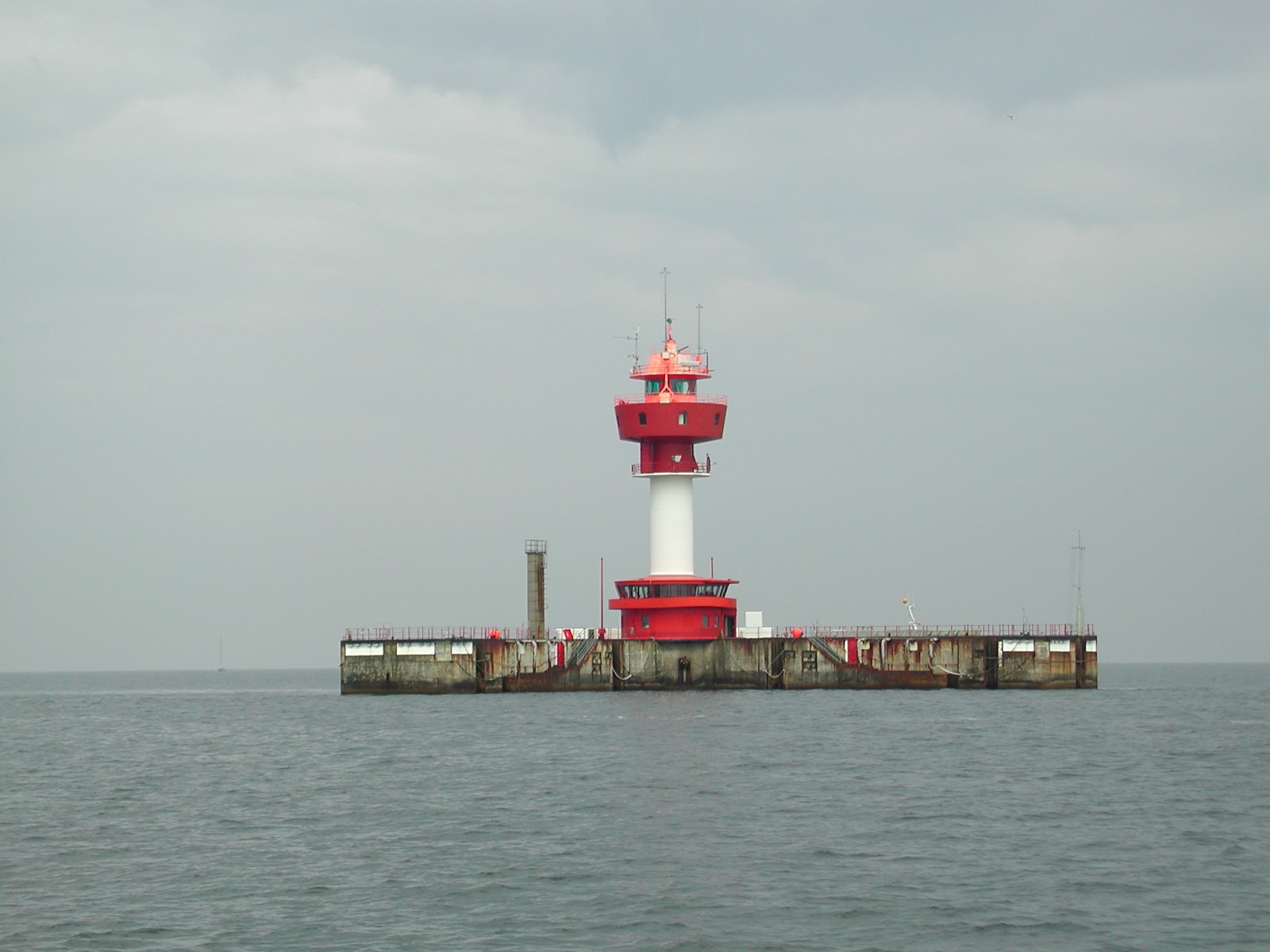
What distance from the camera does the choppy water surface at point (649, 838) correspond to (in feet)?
99.2

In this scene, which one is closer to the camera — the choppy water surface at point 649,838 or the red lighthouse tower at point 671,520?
the choppy water surface at point 649,838

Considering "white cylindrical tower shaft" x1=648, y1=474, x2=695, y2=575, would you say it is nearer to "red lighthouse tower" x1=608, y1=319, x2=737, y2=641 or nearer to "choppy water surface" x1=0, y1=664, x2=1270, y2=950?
"red lighthouse tower" x1=608, y1=319, x2=737, y2=641

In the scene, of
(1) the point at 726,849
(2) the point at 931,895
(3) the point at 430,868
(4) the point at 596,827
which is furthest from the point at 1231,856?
(3) the point at 430,868

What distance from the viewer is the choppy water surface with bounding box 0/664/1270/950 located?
99.2ft

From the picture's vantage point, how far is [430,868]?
36188 mm

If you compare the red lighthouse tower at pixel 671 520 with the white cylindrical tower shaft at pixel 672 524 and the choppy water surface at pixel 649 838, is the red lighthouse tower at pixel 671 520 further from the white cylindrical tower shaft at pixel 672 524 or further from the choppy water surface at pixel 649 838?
the choppy water surface at pixel 649 838

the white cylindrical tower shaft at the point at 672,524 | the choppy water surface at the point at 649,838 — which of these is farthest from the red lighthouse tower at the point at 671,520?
the choppy water surface at the point at 649,838

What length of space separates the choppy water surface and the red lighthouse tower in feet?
55.7

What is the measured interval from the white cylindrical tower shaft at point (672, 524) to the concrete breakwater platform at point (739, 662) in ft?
15.1

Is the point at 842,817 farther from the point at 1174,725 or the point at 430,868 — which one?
the point at 1174,725

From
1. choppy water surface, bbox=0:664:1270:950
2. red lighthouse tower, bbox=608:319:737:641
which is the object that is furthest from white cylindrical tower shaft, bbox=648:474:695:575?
choppy water surface, bbox=0:664:1270:950

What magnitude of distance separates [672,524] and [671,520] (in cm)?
19

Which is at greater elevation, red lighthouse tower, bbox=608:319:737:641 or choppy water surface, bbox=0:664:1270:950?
red lighthouse tower, bbox=608:319:737:641

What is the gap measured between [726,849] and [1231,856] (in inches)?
460
